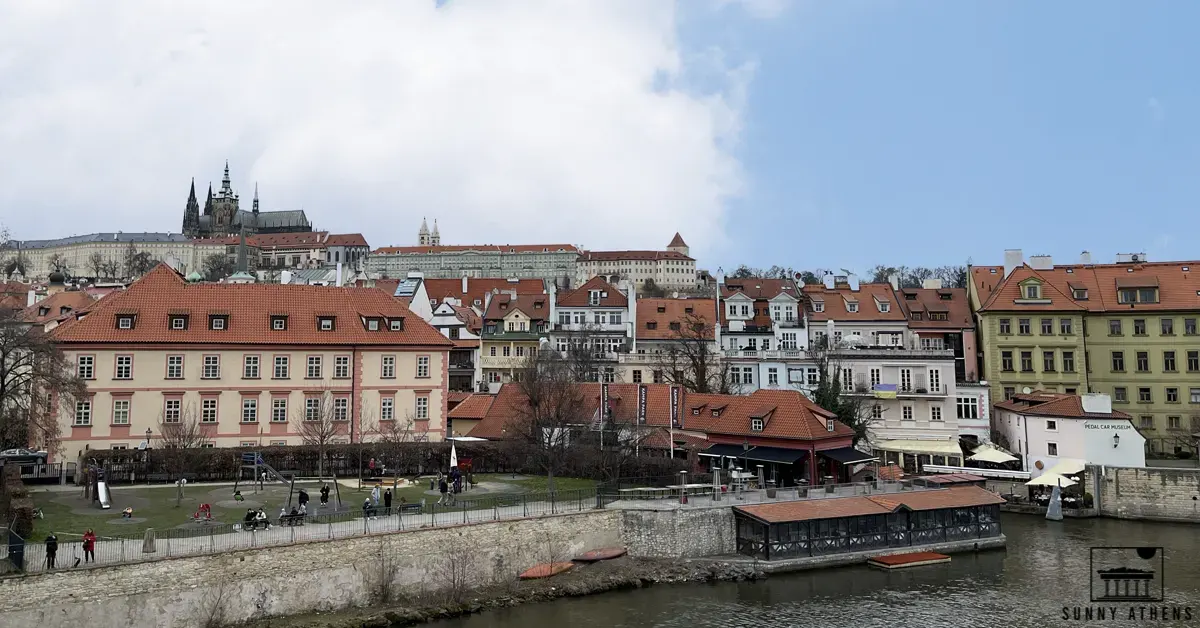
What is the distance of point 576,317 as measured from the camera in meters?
63.8

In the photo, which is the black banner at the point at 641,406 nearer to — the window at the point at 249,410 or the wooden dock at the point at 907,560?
the wooden dock at the point at 907,560

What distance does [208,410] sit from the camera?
41.8 m

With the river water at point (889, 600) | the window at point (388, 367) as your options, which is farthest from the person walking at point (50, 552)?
the window at point (388, 367)

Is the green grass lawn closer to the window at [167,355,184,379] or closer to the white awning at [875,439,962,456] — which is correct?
the window at [167,355,184,379]

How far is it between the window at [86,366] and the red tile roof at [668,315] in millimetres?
34980

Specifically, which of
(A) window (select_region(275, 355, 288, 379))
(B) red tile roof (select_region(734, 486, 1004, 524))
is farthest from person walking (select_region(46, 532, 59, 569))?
(B) red tile roof (select_region(734, 486, 1004, 524))

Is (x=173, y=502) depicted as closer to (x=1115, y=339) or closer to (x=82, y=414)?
(x=82, y=414)

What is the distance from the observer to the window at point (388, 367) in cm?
4512

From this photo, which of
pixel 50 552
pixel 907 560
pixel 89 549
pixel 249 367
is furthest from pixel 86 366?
pixel 907 560

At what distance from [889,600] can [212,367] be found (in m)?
33.5

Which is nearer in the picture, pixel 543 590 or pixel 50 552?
pixel 50 552

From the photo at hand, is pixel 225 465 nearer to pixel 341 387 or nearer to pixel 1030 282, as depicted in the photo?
pixel 341 387

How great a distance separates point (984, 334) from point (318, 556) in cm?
4734

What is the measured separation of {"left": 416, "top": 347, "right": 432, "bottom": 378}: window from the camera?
1810 inches
